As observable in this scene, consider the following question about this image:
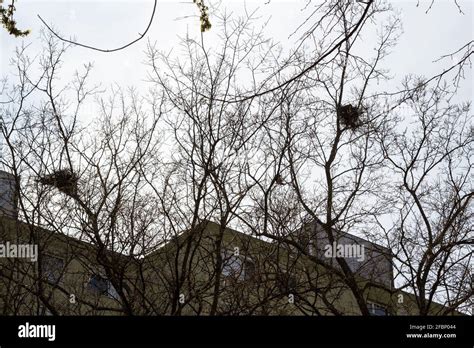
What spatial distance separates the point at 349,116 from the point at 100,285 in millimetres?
4227

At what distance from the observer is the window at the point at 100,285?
850 centimetres

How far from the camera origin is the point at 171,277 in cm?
843

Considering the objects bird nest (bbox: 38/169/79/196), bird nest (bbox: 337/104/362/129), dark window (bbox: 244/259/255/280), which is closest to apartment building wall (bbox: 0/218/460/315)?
dark window (bbox: 244/259/255/280)

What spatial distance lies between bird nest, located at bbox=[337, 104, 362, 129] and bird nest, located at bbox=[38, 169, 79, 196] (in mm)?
3784

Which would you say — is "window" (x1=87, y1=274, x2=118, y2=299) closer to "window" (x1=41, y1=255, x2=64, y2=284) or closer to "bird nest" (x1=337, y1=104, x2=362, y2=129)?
"window" (x1=41, y1=255, x2=64, y2=284)

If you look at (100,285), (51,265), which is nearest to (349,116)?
(100,285)

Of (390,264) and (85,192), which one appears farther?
(390,264)

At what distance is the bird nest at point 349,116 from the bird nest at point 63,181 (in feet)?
12.4

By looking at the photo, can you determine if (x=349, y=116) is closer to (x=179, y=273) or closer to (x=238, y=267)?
(x=238, y=267)

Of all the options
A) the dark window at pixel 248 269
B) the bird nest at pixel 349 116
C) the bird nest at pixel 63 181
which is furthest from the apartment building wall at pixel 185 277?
the bird nest at pixel 349 116

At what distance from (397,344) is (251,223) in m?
3.38

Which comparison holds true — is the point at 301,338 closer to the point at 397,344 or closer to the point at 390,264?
the point at 397,344

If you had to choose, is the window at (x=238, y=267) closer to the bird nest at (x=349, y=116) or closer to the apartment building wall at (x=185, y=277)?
the apartment building wall at (x=185, y=277)

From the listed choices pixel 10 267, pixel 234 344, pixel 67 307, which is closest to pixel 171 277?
pixel 67 307
